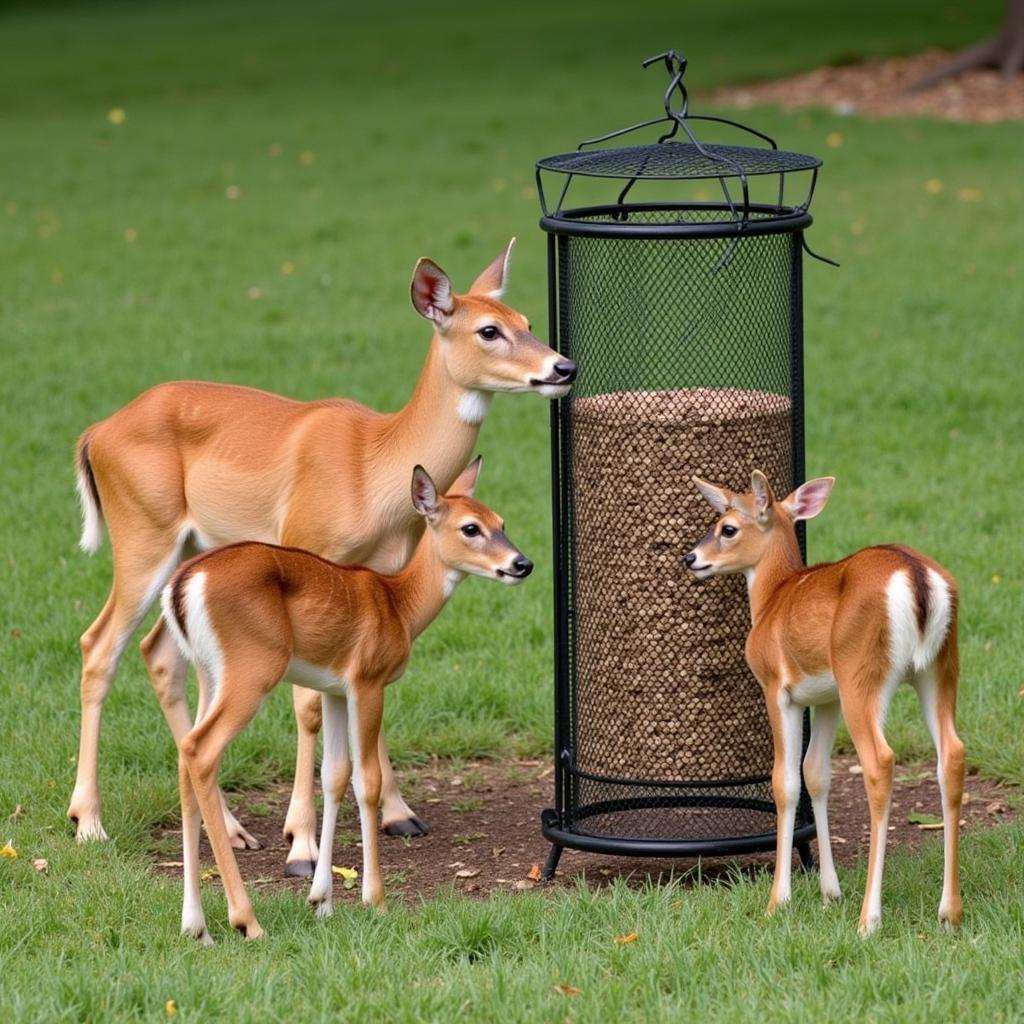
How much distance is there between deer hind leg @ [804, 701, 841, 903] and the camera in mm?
5137

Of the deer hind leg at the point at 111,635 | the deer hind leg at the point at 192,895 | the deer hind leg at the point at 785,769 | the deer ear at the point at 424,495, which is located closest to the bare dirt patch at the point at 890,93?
the deer hind leg at the point at 111,635

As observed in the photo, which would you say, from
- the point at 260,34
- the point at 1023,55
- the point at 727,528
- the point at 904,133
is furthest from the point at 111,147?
the point at 727,528

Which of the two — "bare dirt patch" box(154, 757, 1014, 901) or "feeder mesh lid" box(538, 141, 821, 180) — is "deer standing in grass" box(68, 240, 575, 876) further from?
"feeder mesh lid" box(538, 141, 821, 180)

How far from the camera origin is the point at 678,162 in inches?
224

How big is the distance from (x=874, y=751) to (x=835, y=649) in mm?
277

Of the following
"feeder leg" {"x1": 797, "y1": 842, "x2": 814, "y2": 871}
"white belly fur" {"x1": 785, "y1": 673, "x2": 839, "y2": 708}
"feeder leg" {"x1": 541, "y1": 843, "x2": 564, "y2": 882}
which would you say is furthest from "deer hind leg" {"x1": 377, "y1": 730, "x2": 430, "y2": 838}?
"white belly fur" {"x1": 785, "y1": 673, "x2": 839, "y2": 708}

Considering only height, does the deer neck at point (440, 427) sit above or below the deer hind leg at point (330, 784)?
above

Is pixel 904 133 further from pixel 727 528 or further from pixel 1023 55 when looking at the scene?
pixel 727 528

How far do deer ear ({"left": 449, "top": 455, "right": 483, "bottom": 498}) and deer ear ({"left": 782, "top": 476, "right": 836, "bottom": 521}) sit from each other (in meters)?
0.92

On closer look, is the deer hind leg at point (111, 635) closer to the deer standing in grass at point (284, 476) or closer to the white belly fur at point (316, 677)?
the deer standing in grass at point (284, 476)

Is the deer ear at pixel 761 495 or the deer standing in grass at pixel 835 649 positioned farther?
the deer ear at pixel 761 495

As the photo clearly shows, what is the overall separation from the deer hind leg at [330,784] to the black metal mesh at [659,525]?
2.50ft

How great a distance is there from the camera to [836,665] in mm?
4848

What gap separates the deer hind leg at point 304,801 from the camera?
230 inches
